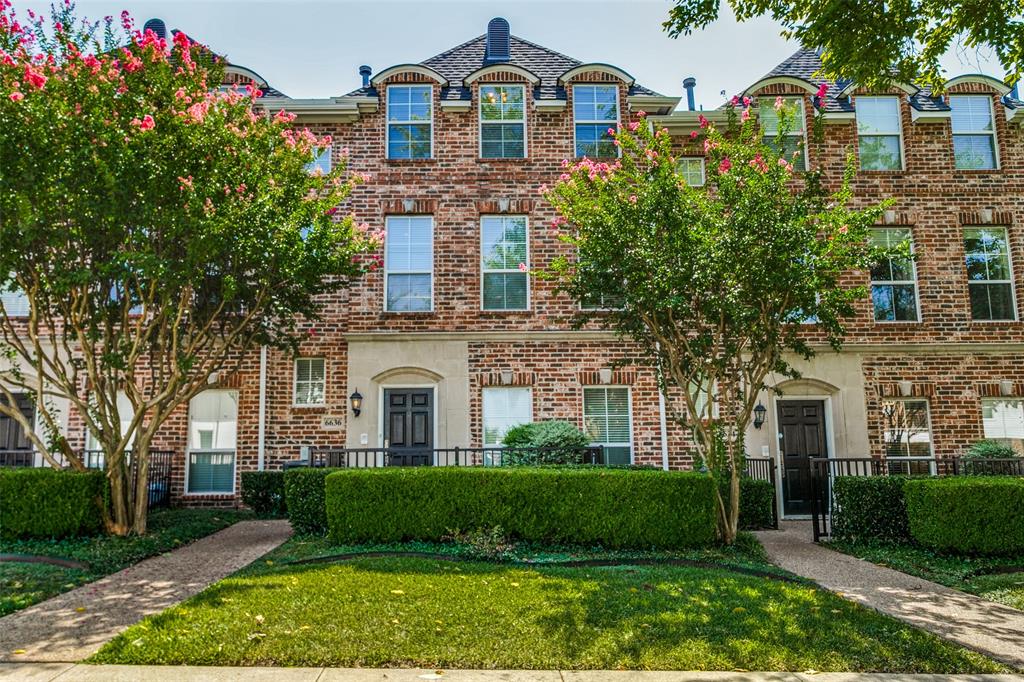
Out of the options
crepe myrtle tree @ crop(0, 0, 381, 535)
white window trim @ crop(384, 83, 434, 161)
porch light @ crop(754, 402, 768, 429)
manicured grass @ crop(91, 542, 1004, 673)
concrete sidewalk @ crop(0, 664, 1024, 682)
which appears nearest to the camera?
concrete sidewalk @ crop(0, 664, 1024, 682)

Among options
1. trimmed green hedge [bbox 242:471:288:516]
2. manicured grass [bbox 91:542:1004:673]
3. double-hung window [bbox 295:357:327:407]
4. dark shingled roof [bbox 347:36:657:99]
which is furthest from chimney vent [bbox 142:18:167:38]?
manicured grass [bbox 91:542:1004:673]

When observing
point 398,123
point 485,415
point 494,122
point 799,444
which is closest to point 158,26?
point 398,123

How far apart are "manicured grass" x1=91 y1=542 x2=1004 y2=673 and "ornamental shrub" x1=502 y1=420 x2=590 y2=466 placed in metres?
3.92

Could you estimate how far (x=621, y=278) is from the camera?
32.0 feet

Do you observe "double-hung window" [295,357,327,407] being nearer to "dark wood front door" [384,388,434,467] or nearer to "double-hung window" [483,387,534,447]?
"dark wood front door" [384,388,434,467]

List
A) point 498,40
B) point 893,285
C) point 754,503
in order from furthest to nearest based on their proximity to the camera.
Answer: point 498,40 → point 893,285 → point 754,503

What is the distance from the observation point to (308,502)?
9.80m

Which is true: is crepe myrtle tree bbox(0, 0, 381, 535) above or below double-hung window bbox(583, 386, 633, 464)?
above

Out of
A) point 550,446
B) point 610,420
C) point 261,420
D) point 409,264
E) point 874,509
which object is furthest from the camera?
point 409,264

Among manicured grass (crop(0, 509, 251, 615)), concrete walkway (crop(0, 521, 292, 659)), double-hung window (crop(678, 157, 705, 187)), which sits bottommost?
concrete walkway (crop(0, 521, 292, 659))

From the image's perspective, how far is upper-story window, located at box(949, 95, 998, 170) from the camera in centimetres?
1457

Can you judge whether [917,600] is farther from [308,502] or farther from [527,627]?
[308,502]

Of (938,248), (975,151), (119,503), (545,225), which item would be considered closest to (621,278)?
(545,225)

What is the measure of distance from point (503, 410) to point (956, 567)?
25.2ft
